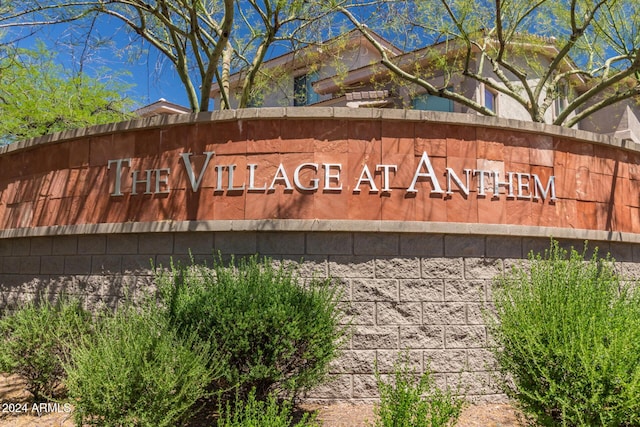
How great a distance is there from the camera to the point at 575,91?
829 inches

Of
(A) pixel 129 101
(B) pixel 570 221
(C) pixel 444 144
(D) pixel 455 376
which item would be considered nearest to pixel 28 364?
(D) pixel 455 376

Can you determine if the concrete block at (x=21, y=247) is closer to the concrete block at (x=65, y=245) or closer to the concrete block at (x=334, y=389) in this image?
the concrete block at (x=65, y=245)

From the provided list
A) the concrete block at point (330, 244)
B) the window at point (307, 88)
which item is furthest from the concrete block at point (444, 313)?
the window at point (307, 88)

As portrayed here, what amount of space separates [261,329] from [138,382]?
3.77ft

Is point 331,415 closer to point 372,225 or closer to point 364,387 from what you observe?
point 364,387

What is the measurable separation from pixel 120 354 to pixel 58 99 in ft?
48.7

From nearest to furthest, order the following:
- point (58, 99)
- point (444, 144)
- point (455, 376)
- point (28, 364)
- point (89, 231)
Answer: point (28, 364), point (455, 376), point (444, 144), point (89, 231), point (58, 99)

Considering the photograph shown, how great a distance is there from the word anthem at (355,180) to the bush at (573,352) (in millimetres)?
1835

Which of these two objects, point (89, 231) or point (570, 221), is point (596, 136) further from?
point (89, 231)

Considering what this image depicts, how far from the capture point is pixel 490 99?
52.9 ft

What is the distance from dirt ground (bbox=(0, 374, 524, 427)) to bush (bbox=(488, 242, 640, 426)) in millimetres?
976

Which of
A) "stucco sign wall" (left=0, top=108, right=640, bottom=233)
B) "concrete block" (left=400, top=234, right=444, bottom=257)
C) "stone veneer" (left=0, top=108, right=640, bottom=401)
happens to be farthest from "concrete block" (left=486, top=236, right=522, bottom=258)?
"concrete block" (left=400, top=234, right=444, bottom=257)

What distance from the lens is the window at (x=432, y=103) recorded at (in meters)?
15.5

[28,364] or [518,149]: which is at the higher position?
[518,149]
